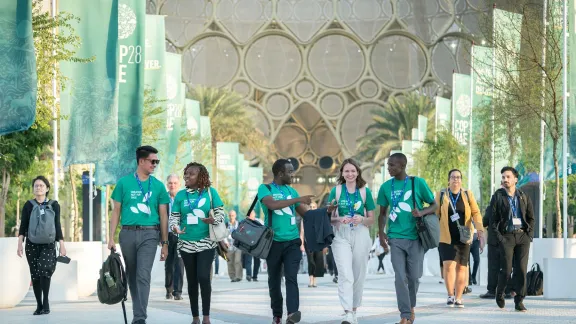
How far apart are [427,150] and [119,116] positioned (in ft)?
113

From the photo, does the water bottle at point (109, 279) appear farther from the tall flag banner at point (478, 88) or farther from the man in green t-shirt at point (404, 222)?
the tall flag banner at point (478, 88)

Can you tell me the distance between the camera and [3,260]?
50.4ft

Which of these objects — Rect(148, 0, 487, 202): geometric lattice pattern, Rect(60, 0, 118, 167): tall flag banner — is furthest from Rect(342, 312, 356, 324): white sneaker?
Rect(148, 0, 487, 202): geometric lattice pattern

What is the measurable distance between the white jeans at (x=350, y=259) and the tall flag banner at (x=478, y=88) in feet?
47.1

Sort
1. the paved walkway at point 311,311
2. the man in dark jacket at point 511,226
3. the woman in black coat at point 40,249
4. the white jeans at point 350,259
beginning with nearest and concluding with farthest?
the white jeans at point 350,259, the paved walkway at point 311,311, the woman in black coat at point 40,249, the man in dark jacket at point 511,226

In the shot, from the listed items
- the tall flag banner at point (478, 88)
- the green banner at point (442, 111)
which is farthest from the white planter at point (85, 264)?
the green banner at point (442, 111)

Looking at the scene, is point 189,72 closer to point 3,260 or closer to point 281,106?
point 281,106

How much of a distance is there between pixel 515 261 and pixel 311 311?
2659mm

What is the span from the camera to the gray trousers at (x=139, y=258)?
456 inches

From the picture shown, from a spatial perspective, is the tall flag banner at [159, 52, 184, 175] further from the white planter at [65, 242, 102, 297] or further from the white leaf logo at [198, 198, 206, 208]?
the white leaf logo at [198, 198, 206, 208]

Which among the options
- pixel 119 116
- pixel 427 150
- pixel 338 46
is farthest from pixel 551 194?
pixel 338 46

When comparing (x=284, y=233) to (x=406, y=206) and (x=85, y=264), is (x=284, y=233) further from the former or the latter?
(x=85, y=264)

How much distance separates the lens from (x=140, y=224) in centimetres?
1162

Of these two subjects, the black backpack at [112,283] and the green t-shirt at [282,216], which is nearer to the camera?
the black backpack at [112,283]
